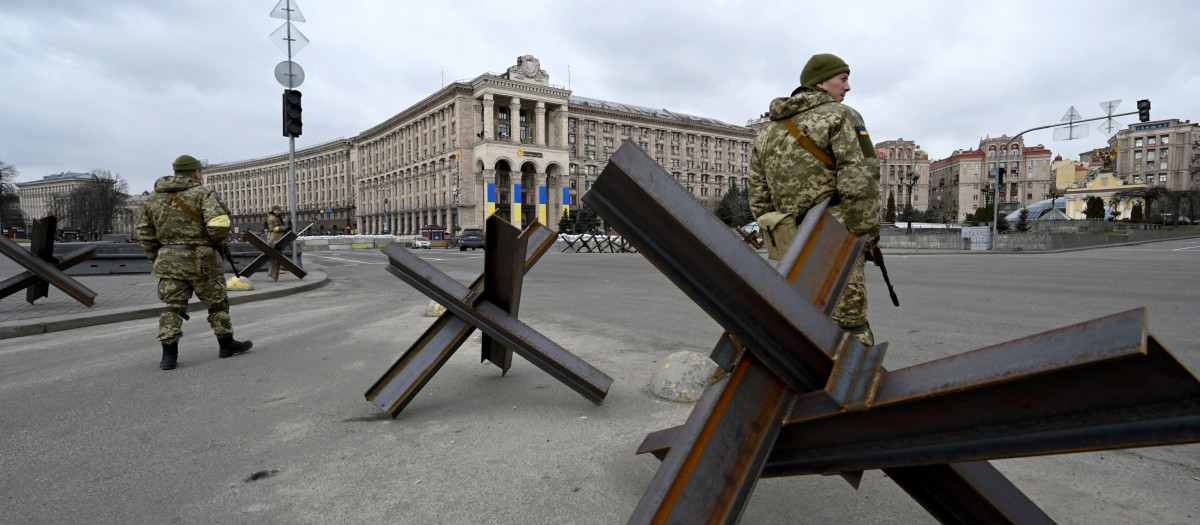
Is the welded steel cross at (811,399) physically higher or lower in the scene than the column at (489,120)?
lower

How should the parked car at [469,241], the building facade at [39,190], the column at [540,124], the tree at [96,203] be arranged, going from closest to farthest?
1. the parked car at [469,241]
2. the tree at [96,203]
3. the column at [540,124]
4. the building facade at [39,190]

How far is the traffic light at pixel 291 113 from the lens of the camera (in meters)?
11.6

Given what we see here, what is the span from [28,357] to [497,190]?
245 ft

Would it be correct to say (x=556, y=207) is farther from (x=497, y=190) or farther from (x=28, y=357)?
(x=28, y=357)

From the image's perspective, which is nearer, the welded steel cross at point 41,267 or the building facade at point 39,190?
the welded steel cross at point 41,267

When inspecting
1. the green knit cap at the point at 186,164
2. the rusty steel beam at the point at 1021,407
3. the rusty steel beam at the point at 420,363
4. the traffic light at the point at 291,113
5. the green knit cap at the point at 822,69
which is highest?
the traffic light at the point at 291,113

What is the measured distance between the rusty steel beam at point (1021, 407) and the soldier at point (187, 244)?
17.4ft

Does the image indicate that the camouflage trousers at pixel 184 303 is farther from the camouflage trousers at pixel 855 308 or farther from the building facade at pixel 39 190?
the building facade at pixel 39 190

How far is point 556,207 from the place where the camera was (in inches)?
3127

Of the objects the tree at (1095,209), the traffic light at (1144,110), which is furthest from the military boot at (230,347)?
the tree at (1095,209)

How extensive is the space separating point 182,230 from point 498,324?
371 centimetres

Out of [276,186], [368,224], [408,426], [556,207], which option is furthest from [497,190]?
[408,426]

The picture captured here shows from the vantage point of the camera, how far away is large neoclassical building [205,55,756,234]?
75.5 meters

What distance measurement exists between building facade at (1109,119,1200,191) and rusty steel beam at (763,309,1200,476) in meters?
112
